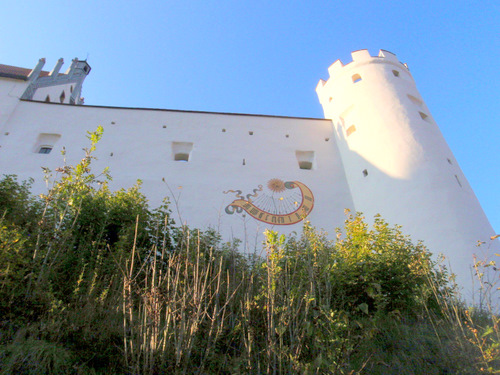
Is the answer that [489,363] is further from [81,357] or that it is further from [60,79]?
[60,79]

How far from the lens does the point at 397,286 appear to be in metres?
5.30

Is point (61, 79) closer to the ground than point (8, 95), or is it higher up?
higher up

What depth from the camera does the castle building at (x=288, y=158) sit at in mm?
8461

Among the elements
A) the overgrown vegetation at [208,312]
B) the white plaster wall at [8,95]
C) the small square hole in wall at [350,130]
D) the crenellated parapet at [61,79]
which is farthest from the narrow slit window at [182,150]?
the crenellated parapet at [61,79]

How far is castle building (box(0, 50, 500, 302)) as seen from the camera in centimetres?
846

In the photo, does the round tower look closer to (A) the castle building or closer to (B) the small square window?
(A) the castle building

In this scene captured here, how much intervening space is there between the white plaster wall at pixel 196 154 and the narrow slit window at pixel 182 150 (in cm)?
15

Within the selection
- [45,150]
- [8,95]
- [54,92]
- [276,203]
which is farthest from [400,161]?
[54,92]

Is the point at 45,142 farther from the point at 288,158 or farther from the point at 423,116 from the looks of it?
the point at 423,116

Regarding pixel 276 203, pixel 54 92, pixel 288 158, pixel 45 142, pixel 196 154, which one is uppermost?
pixel 54 92

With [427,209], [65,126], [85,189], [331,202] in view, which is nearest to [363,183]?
[331,202]

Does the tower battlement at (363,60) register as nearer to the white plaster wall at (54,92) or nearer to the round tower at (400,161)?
the round tower at (400,161)

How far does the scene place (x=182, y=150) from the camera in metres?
11.5

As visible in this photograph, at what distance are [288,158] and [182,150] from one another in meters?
3.30
